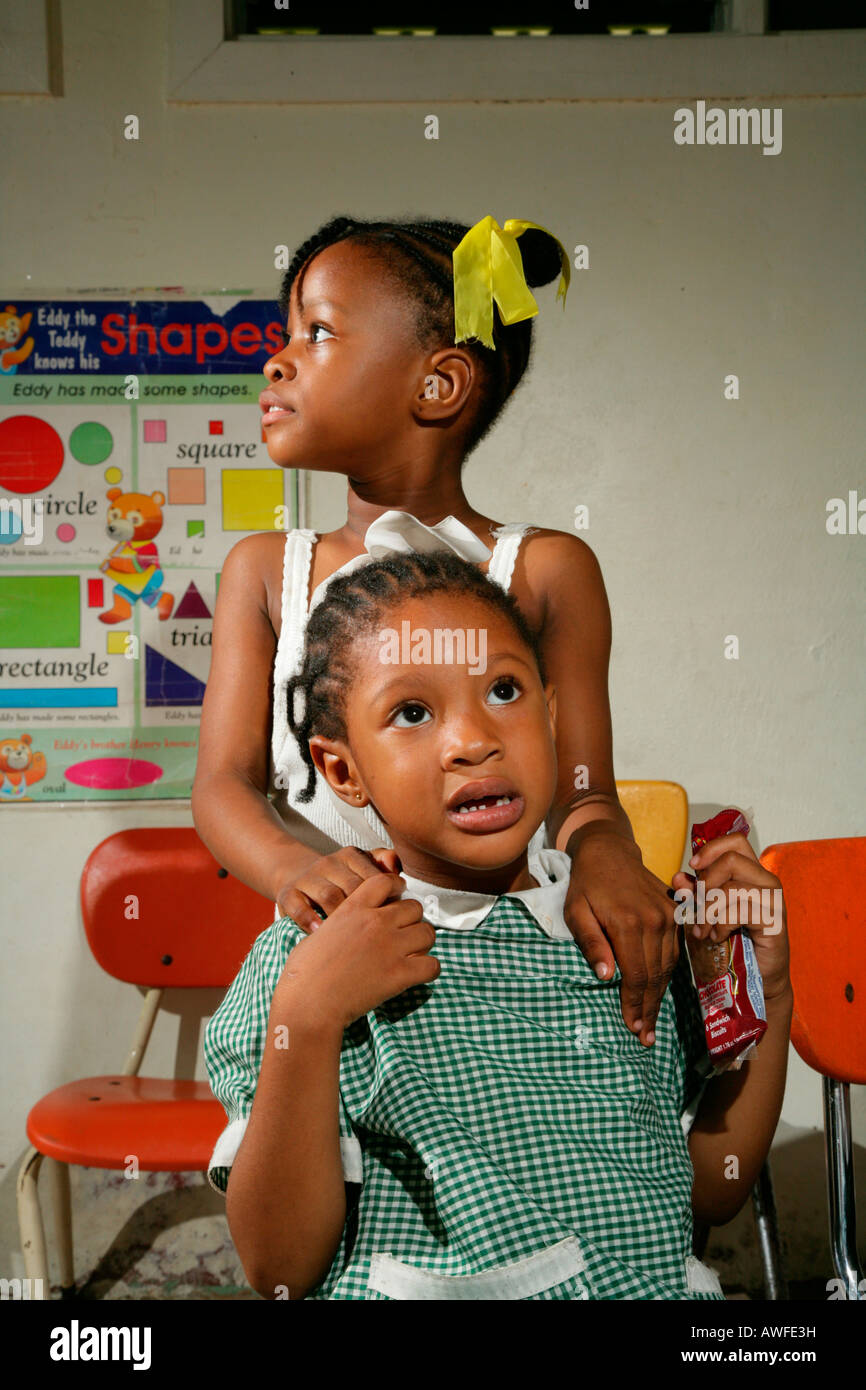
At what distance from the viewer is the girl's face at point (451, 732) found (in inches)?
22.5

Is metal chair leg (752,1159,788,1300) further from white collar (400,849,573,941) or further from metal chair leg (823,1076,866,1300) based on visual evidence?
white collar (400,849,573,941)

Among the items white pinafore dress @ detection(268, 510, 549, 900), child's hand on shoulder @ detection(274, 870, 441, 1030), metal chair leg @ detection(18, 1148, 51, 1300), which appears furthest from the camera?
metal chair leg @ detection(18, 1148, 51, 1300)

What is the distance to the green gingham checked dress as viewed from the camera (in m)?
0.58

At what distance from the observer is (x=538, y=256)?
739 millimetres

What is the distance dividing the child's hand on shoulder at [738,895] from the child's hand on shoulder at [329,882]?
17cm

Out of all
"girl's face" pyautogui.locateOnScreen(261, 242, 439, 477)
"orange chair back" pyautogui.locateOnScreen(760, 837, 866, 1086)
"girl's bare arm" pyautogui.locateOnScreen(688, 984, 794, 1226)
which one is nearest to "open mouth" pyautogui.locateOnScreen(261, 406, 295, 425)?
"girl's face" pyautogui.locateOnScreen(261, 242, 439, 477)

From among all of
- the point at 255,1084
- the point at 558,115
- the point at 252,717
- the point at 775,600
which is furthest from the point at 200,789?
the point at 558,115

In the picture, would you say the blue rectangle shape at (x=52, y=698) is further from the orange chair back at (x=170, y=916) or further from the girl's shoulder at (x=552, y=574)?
the girl's shoulder at (x=552, y=574)

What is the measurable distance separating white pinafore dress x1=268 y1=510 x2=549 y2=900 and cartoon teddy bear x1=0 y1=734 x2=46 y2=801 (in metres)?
0.95

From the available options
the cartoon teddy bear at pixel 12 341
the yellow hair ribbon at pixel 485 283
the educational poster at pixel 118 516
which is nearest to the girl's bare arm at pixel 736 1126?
the yellow hair ribbon at pixel 485 283

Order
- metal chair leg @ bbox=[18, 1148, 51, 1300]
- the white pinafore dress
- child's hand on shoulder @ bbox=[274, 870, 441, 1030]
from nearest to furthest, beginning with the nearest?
1. child's hand on shoulder @ bbox=[274, 870, 441, 1030]
2. the white pinafore dress
3. metal chair leg @ bbox=[18, 1148, 51, 1300]

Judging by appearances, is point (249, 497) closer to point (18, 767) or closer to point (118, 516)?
point (118, 516)

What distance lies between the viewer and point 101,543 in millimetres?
1559

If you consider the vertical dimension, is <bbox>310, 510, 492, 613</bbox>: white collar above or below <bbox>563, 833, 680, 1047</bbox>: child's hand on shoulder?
above
